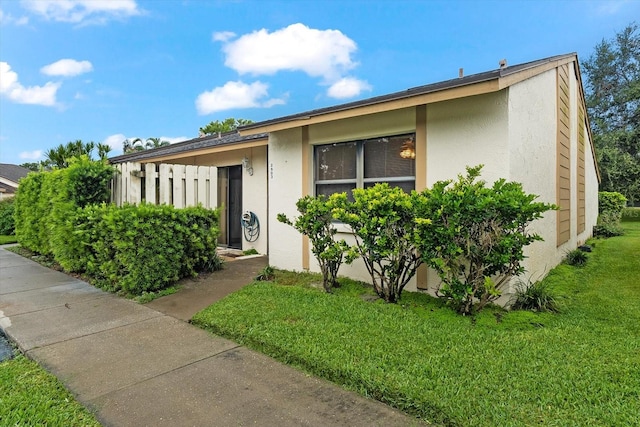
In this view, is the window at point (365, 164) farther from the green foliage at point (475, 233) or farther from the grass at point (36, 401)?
the grass at point (36, 401)

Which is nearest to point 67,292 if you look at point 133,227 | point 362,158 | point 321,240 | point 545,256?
point 133,227

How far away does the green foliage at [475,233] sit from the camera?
3730mm

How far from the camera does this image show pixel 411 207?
13.8 feet

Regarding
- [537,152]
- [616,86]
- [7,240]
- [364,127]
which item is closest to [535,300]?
[537,152]

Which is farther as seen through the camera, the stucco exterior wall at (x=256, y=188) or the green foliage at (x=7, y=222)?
the green foliage at (x=7, y=222)

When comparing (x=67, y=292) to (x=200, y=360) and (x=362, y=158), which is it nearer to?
(x=200, y=360)

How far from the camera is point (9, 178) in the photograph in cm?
2939

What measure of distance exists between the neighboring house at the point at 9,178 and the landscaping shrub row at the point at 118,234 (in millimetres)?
24197

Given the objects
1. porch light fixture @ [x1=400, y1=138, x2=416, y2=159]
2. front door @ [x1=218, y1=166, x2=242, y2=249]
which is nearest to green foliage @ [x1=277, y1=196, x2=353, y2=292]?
porch light fixture @ [x1=400, y1=138, x2=416, y2=159]

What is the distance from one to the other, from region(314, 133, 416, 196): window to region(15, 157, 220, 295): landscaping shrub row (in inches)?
88.7

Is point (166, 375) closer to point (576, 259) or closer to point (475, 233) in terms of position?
point (475, 233)

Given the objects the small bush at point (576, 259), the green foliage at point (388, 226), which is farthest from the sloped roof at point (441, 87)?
the small bush at point (576, 259)

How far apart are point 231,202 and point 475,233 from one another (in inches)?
279

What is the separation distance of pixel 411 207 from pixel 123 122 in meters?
23.3
